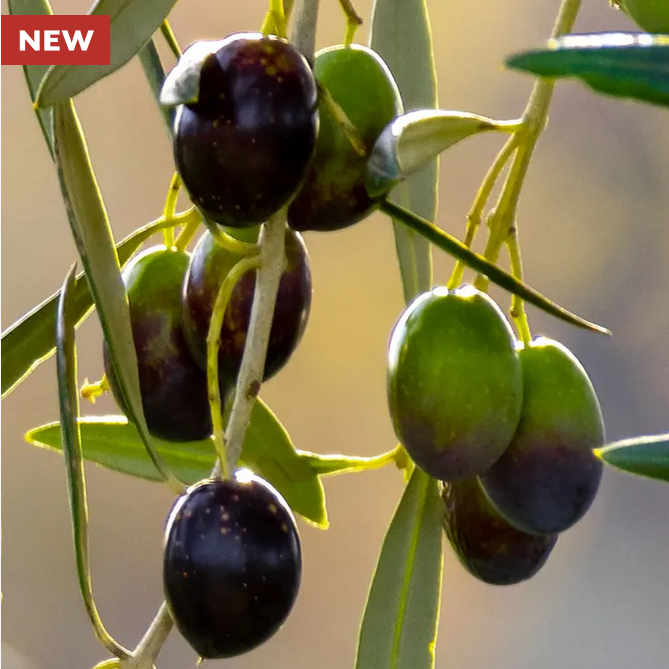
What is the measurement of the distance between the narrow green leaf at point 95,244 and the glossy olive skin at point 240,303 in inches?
2.2

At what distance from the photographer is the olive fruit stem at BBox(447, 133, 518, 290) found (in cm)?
51

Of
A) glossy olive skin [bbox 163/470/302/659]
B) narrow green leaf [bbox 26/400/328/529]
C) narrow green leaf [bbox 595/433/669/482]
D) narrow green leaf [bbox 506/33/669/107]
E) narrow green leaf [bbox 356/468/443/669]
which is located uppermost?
narrow green leaf [bbox 506/33/669/107]

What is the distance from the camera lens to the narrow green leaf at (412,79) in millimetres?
619

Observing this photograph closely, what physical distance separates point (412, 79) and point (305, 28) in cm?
19

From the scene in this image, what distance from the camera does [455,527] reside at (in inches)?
23.0

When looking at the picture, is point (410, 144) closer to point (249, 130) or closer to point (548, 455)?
point (249, 130)

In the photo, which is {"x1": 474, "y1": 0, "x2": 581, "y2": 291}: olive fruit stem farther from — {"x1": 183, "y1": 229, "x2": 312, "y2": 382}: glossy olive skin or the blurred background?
the blurred background

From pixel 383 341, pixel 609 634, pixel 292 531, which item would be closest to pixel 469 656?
pixel 609 634

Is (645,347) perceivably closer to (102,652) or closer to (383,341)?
(383,341)

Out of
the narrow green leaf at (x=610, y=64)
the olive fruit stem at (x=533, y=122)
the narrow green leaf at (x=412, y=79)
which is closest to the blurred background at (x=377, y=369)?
the narrow green leaf at (x=412, y=79)

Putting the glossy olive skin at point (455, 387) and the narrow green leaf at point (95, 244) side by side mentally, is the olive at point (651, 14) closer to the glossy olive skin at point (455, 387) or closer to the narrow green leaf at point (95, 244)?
the glossy olive skin at point (455, 387)

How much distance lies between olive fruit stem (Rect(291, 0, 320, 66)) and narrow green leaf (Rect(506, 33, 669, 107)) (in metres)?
0.19

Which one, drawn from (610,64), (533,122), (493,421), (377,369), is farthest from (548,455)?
(377,369)

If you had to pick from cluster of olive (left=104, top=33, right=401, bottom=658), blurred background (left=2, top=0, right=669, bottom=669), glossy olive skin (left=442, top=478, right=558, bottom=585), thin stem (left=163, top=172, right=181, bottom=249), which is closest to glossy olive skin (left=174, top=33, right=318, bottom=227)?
cluster of olive (left=104, top=33, right=401, bottom=658)
